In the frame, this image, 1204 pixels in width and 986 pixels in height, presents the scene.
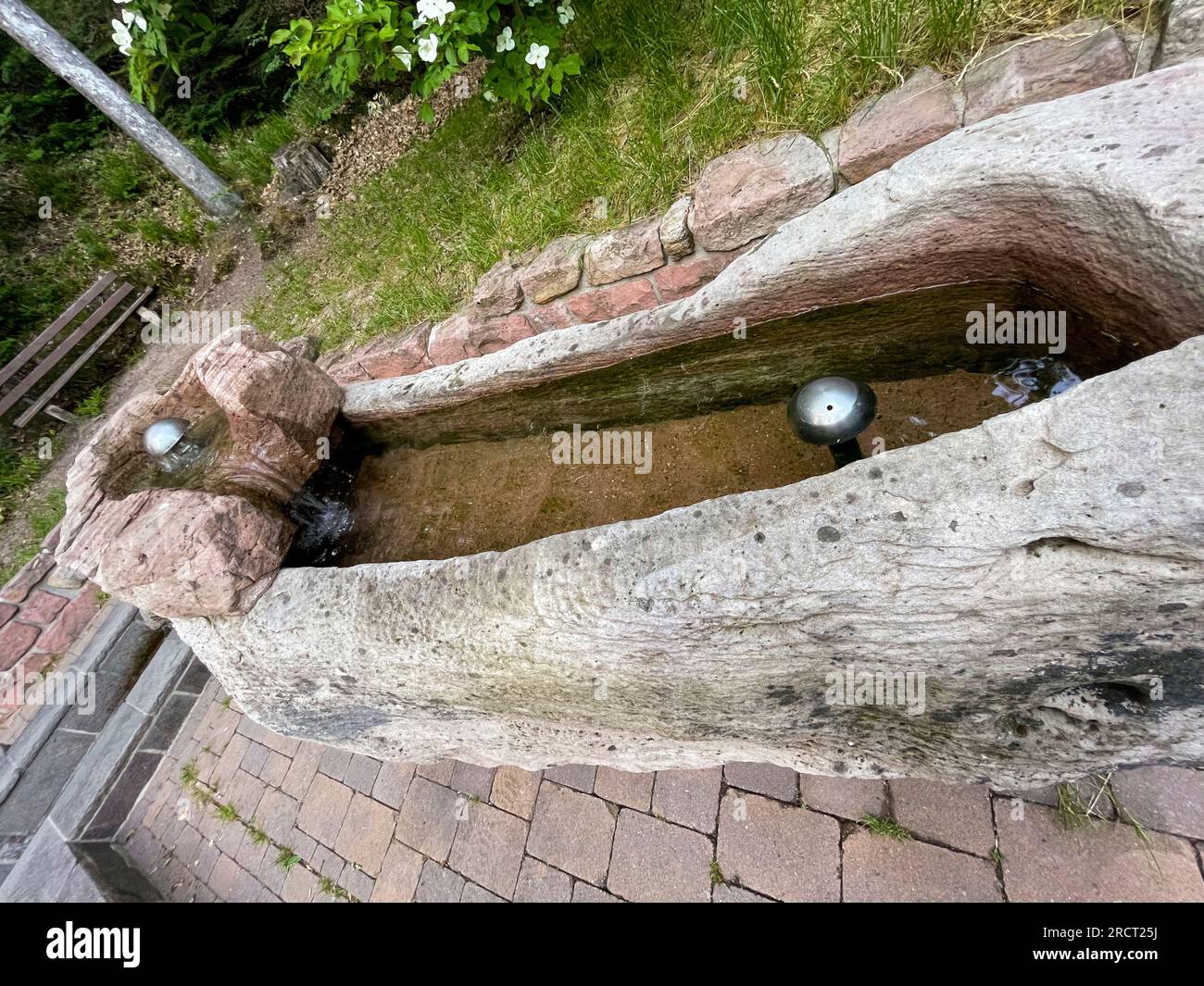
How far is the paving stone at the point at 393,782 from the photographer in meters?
2.38

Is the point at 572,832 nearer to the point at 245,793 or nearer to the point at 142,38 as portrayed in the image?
the point at 245,793

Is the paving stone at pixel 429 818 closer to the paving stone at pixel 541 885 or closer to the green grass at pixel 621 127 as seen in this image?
the paving stone at pixel 541 885

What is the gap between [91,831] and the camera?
9.76ft

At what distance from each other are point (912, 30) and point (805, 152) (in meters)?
0.42

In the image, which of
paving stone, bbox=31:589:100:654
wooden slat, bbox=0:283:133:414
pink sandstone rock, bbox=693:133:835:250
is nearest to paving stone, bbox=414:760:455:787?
pink sandstone rock, bbox=693:133:835:250

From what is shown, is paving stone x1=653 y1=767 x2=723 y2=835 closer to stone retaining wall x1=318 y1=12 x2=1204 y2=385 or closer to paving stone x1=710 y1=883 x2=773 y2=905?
paving stone x1=710 y1=883 x2=773 y2=905

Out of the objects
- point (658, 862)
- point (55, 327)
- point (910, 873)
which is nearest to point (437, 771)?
point (658, 862)

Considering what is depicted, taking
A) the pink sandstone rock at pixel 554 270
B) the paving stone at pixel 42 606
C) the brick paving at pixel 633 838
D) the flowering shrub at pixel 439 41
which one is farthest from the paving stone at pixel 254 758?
the flowering shrub at pixel 439 41

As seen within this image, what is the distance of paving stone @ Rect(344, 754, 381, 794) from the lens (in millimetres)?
2504

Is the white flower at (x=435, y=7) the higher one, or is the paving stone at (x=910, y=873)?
the white flower at (x=435, y=7)

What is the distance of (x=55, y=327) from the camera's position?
16.0 feet

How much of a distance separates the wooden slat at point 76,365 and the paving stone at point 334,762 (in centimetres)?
419

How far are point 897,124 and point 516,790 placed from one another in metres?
2.52
